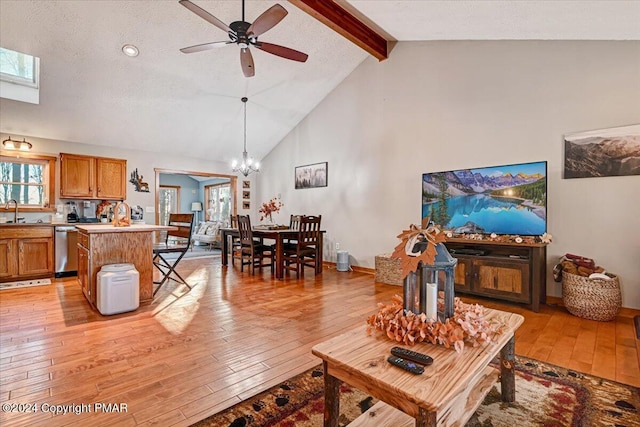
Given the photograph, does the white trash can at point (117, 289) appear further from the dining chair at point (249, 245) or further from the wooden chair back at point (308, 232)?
the wooden chair back at point (308, 232)

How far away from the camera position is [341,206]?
19.0 feet

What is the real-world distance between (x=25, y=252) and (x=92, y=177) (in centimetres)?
164

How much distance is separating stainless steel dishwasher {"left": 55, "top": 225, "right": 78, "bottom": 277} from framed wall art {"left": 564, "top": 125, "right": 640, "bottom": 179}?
23.3 feet

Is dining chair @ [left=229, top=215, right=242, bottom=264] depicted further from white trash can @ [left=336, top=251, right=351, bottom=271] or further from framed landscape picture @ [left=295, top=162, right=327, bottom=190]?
white trash can @ [left=336, top=251, right=351, bottom=271]

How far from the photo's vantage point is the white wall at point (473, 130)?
10.3 feet

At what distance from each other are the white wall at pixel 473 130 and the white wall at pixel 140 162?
255 centimetres

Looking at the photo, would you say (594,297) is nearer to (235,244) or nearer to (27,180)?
(235,244)

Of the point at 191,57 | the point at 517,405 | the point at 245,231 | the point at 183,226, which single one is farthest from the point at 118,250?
the point at 517,405

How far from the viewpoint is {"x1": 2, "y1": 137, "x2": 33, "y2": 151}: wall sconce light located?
4.86m

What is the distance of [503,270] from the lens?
11.3 ft

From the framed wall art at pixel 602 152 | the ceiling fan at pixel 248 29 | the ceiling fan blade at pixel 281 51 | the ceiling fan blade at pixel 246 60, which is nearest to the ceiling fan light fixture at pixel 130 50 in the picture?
the ceiling fan at pixel 248 29

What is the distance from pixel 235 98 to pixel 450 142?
388cm

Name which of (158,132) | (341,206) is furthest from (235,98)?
(341,206)

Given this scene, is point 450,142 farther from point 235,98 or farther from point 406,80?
point 235,98
